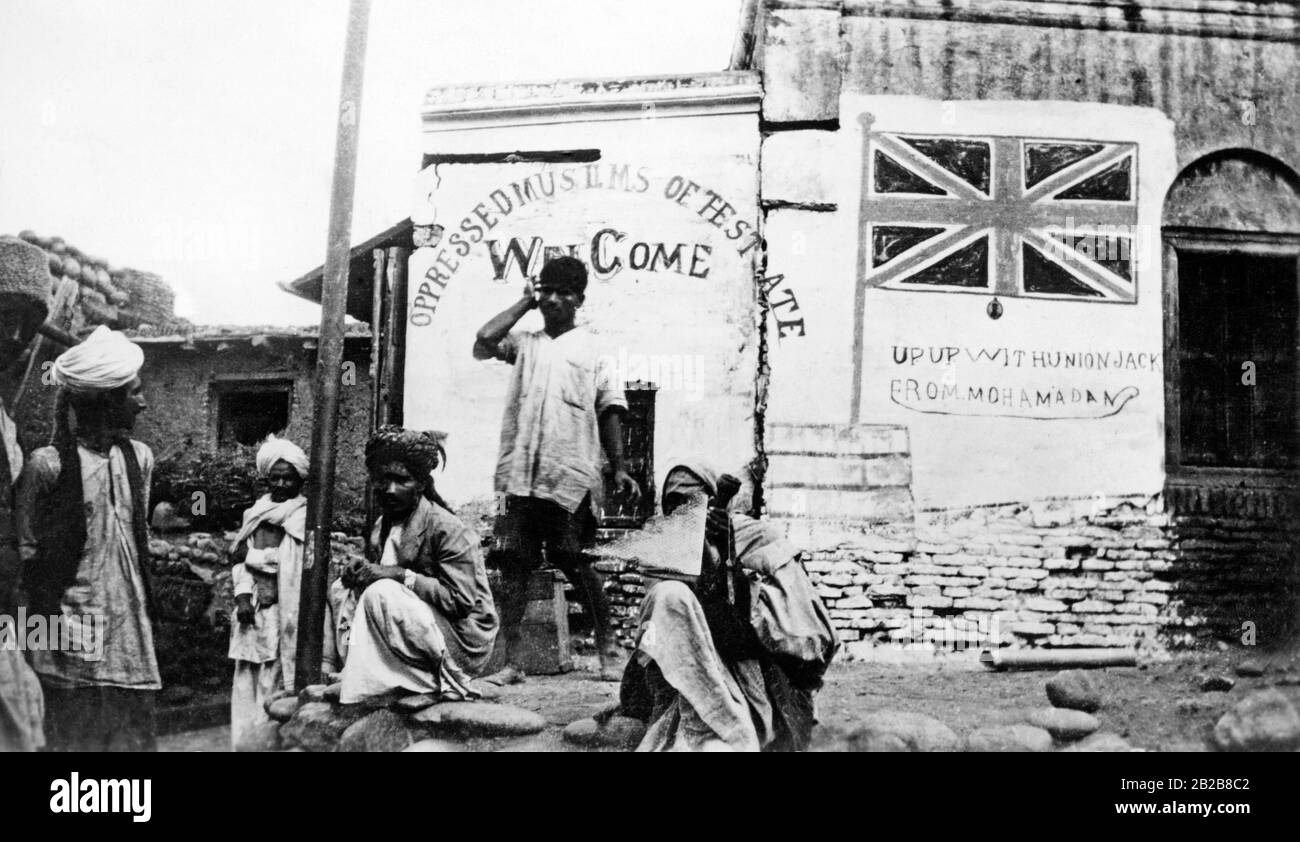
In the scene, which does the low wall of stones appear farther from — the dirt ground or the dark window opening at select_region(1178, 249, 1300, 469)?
the dark window opening at select_region(1178, 249, 1300, 469)

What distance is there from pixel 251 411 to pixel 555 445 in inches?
82.9

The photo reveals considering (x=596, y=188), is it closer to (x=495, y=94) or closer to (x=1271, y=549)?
(x=495, y=94)

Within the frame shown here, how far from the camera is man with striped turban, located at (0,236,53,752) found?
5.92m

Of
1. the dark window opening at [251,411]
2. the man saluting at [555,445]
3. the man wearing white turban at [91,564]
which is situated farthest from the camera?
the dark window opening at [251,411]

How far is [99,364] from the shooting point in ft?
20.7

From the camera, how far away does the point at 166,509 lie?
21.2ft

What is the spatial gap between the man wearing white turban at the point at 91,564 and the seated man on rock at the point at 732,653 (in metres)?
2.86

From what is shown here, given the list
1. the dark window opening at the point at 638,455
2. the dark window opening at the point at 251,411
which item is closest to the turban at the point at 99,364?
the dark window opening at the point at 251,411

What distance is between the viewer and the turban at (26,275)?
21.7 feet

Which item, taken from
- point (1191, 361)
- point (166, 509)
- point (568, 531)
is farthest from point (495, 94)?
point (1191, 361)

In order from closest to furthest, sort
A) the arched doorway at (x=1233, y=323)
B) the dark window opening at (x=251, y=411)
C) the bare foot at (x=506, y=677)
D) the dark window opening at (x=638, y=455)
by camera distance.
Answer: the bare foot at (x=506, y=677)
the dark window opening at (x=638, y=455)
the arched doorway at (x=1233, y=323)
the dark window opening at (x=251, y=411)

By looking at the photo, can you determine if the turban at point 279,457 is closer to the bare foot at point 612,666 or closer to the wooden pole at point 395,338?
the wooden pole at point 395,338

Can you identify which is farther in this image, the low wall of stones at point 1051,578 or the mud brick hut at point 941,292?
the mud brick hut at point 941,292

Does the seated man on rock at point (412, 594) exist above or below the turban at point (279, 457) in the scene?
below
